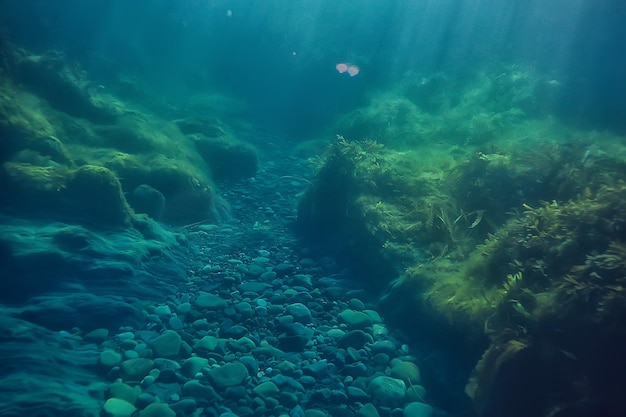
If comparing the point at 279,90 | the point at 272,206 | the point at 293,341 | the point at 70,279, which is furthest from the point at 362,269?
the point at 279,90

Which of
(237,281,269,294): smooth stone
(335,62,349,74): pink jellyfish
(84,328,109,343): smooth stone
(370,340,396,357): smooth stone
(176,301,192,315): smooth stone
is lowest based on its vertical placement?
(370,340,396,357): smooth stone

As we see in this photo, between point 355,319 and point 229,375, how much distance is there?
236cm

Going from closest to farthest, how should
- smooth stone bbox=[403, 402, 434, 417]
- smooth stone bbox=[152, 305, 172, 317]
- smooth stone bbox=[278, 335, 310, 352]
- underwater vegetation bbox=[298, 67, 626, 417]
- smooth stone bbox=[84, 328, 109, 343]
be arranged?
underwater vegetation bbox=[298, 67, 626, 417] < smooth stone bbox=[403, 402, 434, 417] < smooth stone bbox=[84, 328, 109, 343] < smooth stone bbox=[278, 335, 310, 352] < smooth stone bbox=[152, 305, 172, 317]

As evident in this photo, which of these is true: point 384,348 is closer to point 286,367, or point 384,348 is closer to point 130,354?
point 286,367

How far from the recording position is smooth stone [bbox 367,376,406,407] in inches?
207

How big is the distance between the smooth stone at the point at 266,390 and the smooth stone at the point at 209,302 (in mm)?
1970

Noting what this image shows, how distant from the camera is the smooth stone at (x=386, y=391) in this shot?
5250mm

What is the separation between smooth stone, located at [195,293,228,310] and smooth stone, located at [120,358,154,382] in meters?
1.55

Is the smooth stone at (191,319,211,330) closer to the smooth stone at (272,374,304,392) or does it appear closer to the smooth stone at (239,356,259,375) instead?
the smooth stone at (239,356,259,375)

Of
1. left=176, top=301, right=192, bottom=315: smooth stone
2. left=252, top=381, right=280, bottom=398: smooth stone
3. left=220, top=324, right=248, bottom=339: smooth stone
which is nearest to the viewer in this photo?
left=252, top=381, right=280, bottom=398: smooth stone

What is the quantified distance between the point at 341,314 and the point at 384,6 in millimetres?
26065

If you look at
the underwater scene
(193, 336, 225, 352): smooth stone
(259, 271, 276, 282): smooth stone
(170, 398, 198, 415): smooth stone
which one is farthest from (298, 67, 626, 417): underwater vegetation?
(170, 398, 198, 415): smooth stone

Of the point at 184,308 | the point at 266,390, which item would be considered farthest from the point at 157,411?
the point at 184,308

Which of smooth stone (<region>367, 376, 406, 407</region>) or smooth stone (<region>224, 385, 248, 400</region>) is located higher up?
smooth stone (<region>224, 385, 248, 400</region>)
